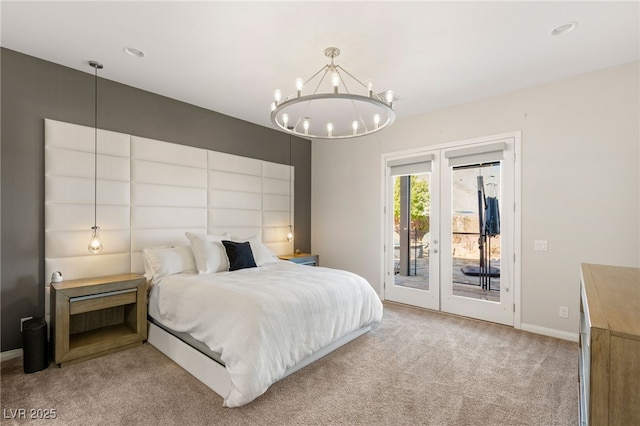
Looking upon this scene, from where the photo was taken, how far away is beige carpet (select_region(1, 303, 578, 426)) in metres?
2.02

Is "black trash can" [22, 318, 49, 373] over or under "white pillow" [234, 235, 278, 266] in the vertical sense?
under

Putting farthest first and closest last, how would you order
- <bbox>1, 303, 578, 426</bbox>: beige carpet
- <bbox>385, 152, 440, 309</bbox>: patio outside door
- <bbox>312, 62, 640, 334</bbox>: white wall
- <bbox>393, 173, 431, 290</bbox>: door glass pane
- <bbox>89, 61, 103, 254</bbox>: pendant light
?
<bbox>393, 173, 431, 290</bbox>: door glass pane → <bbox>385, 152, 440, 309</bbox>: patio outside door → <bbox>89, 61, 103, 254</bbox>: pendant light → <bbox>312, 62, 640, 334</bbox>: white wall → <bbox>1, 303, 578, 426</bbox>: beige carpet

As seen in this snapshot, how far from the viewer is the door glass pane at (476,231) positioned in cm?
387

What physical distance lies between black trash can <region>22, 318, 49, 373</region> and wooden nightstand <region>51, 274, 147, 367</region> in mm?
72

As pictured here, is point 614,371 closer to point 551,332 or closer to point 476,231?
point 551,332

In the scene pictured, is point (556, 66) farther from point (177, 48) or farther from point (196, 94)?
point (196, 94)

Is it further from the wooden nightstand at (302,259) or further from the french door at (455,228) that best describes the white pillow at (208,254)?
the french door at (455,228)

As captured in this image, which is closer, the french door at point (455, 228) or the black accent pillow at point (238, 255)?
the black accent pillow at point (238, 255)

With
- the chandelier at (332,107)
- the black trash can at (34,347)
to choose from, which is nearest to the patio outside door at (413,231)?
the chandelier at (332,107)

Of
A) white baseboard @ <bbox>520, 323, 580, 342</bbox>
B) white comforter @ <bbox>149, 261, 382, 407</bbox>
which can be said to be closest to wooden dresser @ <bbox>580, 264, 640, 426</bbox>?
white comforter @ <bbox>149, 261, 382, 407</bbox>

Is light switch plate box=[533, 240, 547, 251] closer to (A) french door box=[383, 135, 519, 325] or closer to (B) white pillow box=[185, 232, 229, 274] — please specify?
(A) french door box=[383, 135, 519, 325]

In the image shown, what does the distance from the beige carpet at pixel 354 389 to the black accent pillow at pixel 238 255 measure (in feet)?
3.78

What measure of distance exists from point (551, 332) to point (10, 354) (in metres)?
5.39

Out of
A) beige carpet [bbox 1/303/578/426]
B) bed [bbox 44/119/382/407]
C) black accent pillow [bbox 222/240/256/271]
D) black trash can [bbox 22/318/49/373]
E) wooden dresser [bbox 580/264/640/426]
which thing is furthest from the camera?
black accent pillow [bbox 222/240/256/271]
